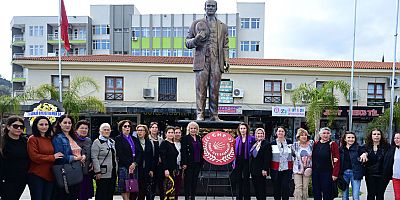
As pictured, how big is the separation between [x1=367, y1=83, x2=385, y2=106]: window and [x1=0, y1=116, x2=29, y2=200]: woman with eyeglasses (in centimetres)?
2110

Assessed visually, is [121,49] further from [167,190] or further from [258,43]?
[167,190]

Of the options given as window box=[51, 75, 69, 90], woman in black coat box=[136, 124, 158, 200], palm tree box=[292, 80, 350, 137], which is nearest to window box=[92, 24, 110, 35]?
window box=[51, 75, 69, 90]

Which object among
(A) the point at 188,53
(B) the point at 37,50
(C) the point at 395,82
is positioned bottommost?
(C) the point at 395,82

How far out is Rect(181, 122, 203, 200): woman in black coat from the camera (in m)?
6.04

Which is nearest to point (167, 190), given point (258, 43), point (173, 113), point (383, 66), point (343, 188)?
point (343, 188)

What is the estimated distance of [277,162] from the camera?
6.07 meters

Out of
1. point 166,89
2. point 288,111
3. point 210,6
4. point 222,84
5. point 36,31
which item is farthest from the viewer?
point 36,31

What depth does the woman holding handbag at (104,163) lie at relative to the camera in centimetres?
527

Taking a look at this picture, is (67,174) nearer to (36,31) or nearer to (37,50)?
(37,50)

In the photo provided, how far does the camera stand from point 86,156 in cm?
525

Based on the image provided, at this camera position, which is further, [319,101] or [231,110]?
[231,110]

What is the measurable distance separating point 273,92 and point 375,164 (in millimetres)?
16126

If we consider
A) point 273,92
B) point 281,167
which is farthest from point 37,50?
point 281,167

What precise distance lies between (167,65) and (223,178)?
48.9ft
